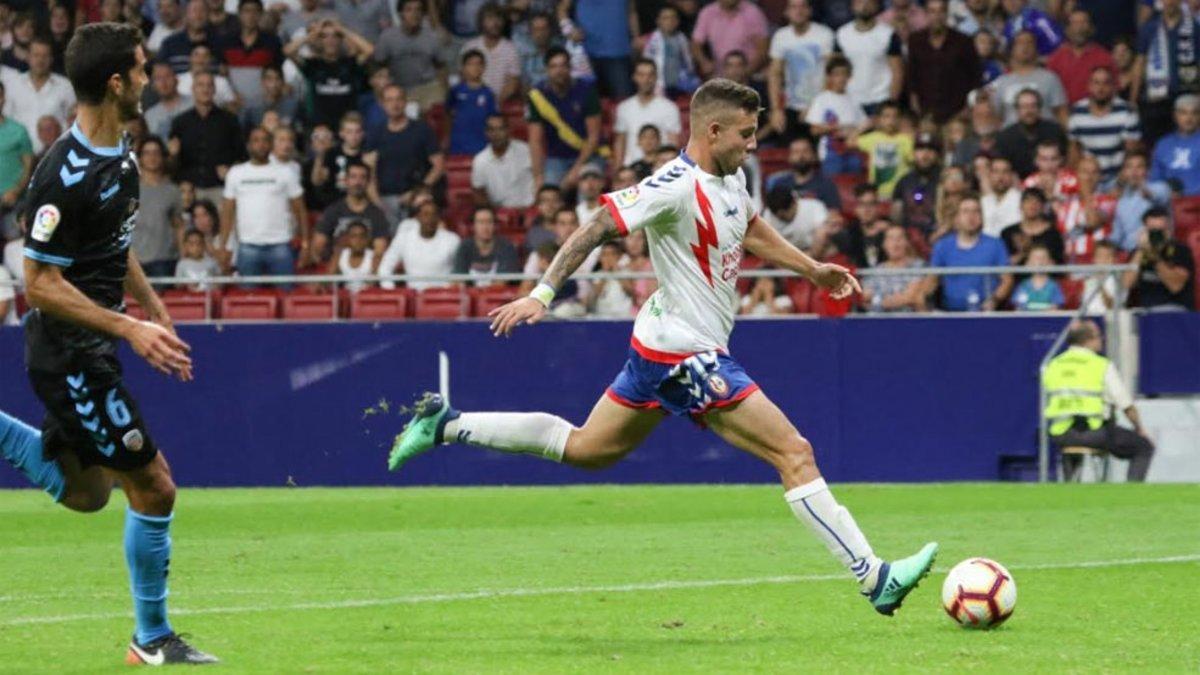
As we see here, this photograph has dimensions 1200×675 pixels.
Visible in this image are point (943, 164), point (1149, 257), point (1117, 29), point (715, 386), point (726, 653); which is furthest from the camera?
point (1117, 29)

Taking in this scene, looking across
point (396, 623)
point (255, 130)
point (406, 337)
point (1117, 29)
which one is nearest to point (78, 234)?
point (396, 623)

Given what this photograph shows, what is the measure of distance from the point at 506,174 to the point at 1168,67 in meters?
6.77

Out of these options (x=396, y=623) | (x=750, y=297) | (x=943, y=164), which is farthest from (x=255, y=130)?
(x=396, y=623)

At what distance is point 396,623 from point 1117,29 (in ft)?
52.1

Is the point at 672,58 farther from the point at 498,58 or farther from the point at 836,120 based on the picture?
the point at 836,120

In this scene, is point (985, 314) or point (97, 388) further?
point (985, 314)

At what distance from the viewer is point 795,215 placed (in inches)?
808

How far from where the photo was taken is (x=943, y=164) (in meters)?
21.5

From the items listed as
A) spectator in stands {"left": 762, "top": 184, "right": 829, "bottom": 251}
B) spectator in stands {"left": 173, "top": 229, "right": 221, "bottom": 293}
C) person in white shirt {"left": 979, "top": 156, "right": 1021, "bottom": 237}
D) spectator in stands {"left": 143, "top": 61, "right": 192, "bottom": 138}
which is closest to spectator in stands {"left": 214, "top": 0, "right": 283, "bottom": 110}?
spectator in stands {"left": 143, "top": 61, "right": 192, "bottom": 138}

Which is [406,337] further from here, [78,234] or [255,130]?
[78,234]

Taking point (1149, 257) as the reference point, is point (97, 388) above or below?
above

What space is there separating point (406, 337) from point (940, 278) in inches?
195

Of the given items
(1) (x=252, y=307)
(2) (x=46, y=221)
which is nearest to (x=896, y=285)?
(1) (x=252, y=307)

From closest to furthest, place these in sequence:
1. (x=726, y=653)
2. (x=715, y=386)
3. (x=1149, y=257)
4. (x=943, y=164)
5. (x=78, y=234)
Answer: (x=78, y=234) → (x=726, y=653) → (x=715, y=386) → (x=1149, y=257) → (x=943, y=164)
